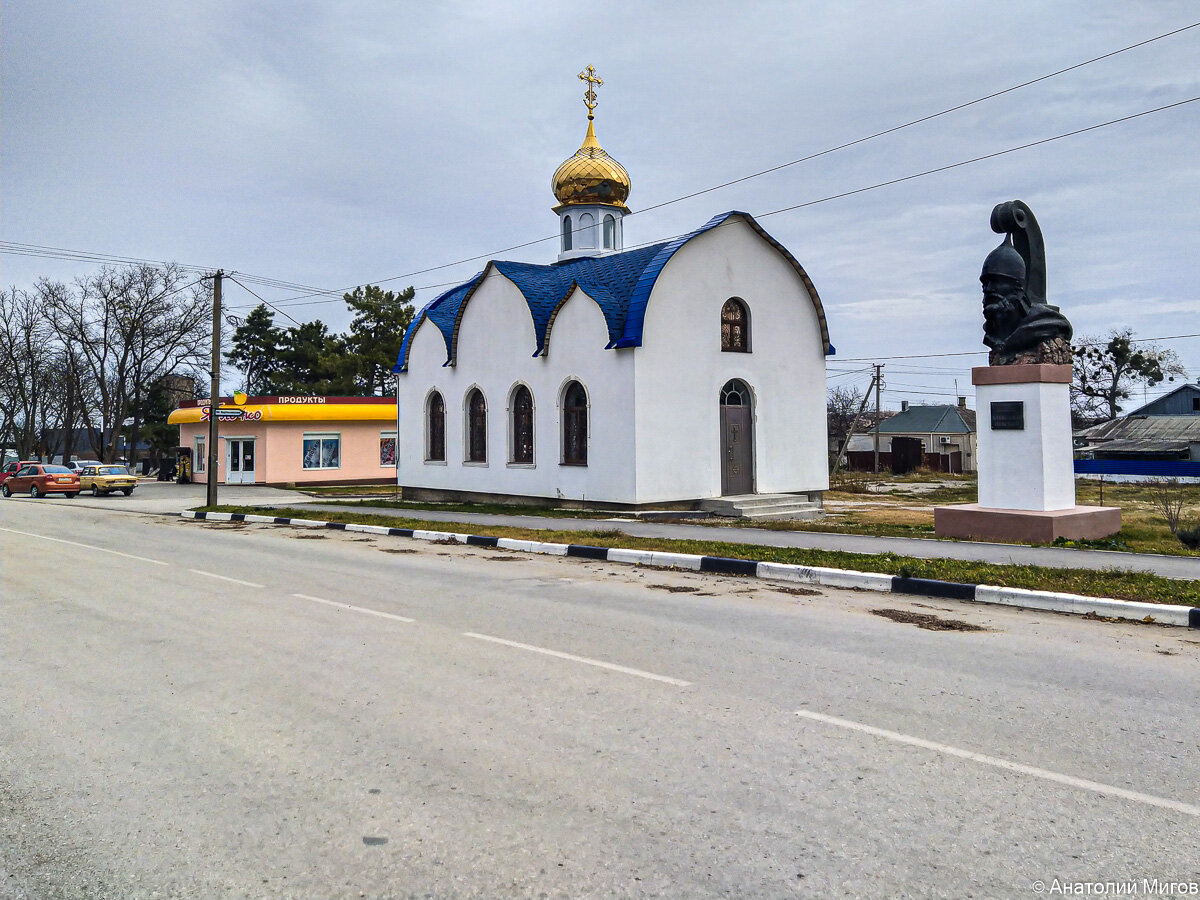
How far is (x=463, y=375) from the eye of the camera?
25.0 metres

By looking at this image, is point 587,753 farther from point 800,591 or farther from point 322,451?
point 322,451

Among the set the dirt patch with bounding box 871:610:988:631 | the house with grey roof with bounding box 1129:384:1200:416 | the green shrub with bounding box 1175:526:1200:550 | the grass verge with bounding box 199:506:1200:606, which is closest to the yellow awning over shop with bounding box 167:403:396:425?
the grass verge with bounding box 199:506:1200:606

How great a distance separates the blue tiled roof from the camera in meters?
19.5

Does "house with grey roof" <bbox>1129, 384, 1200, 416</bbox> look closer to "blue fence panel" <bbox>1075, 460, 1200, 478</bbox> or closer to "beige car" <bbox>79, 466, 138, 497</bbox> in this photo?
"blue fence panel" <bbox>1075, 460, 1200, 478</bbox>

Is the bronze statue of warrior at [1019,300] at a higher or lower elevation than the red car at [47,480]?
higher

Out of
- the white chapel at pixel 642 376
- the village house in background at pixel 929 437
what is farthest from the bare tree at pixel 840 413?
the white chapel at pixel 642 376

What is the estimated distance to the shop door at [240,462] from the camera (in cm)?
3896

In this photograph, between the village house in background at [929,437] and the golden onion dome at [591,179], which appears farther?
the village house in background at [929,437]

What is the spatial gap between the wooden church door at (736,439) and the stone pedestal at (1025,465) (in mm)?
7409

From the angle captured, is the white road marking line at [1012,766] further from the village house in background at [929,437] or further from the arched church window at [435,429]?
the village house in background at [929,437]

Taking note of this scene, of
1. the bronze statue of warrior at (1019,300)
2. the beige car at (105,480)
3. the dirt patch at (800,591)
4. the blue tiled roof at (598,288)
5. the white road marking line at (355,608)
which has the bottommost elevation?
the dirt patch at (800,591)

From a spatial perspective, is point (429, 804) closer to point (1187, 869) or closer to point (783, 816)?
point (783, 816)

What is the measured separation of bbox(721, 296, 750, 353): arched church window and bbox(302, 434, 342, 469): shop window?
2418 centimetres

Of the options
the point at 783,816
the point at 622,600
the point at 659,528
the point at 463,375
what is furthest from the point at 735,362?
the point at 783,816
